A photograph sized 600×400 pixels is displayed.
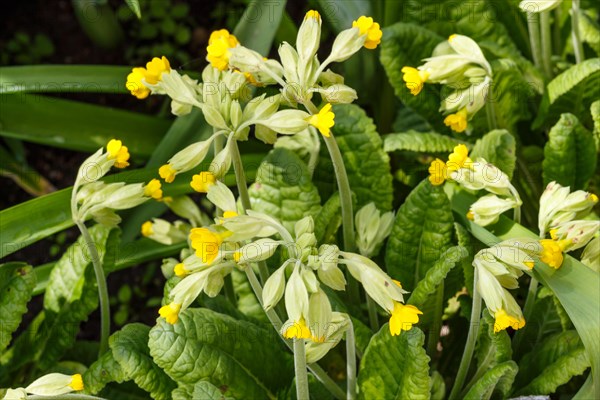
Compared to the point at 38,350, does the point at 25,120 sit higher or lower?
higher

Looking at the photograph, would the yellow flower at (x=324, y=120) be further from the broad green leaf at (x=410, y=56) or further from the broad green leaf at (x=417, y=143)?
the broad green leaf at (x=410, y=56)

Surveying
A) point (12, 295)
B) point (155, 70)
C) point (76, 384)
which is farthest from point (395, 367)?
point (12, 295)

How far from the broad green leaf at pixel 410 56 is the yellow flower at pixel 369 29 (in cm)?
51

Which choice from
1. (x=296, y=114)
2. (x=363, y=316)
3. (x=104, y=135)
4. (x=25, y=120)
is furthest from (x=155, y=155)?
(x=296, y=114)

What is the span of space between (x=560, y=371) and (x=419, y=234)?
0.41 m

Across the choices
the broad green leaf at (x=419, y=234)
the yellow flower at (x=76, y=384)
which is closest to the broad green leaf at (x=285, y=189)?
the broad green leaf at (x=419, y=234)

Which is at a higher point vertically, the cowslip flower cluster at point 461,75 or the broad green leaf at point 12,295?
the cowslip flower cluster at point 461,75

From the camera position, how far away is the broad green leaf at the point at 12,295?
184cm

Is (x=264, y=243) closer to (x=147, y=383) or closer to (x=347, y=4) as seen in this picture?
(x=147, y=383)

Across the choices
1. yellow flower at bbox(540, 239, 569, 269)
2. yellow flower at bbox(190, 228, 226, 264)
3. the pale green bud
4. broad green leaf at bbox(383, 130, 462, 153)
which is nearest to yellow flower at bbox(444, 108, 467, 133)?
broad green leaf at bbox(383, 130, 462, 153)

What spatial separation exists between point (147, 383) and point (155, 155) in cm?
74

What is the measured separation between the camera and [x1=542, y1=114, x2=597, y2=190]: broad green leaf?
193 centimetres

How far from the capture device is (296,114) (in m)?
1.48

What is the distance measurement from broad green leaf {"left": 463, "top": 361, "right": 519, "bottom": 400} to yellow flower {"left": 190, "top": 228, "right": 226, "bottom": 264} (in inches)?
23.2
